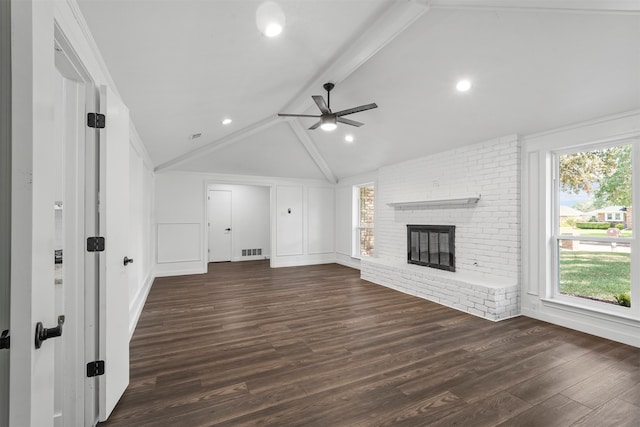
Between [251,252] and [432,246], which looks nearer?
[432,246]

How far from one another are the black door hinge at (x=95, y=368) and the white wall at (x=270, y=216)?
15.7ft

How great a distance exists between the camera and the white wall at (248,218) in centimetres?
872

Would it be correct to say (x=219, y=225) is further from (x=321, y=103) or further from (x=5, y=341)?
(x=5, y=341)

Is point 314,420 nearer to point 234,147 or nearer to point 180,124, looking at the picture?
point 180,124

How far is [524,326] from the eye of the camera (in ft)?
→ 11.3

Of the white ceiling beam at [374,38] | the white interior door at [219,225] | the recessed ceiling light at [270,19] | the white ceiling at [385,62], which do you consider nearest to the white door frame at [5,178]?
the white ceiling at [385,62]

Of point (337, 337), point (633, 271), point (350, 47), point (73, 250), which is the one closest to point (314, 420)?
point (337, 337)

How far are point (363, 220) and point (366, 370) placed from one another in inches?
196

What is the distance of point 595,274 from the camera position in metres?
3.34

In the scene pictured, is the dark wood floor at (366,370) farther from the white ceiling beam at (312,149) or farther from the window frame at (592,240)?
the white ceiling beam at (312,149)

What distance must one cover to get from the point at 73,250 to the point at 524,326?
13.9ft

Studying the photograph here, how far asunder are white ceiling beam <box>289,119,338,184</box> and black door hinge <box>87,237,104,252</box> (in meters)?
3.85

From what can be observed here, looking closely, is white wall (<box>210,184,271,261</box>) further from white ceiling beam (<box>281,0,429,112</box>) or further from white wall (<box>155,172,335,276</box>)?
white ceiling beam (<box>281,0,429,112</box>)

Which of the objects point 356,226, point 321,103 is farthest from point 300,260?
point 321,103
